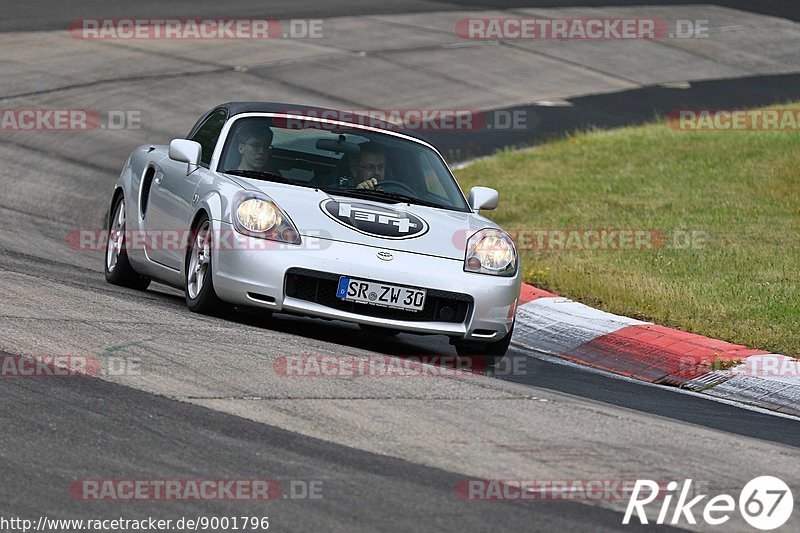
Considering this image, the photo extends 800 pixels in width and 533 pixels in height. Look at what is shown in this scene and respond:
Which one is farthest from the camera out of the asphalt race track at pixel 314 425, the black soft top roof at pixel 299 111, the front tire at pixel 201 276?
the black soft top roof at pixel 299 111

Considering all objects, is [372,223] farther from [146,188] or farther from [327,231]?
[146,188]

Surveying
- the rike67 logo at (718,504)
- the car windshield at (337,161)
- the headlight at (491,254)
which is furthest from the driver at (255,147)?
the rike67 logo at (718,504)

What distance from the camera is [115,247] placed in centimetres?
1051

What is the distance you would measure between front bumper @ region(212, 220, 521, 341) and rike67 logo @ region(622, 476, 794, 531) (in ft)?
9.46

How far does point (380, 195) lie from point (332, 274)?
0.97 m

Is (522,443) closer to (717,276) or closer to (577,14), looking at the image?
(717,276)

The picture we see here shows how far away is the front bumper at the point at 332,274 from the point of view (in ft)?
26.8

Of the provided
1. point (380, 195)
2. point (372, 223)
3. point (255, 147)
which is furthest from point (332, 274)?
point (255, 147)

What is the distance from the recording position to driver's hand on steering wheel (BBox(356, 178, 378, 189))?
909cm

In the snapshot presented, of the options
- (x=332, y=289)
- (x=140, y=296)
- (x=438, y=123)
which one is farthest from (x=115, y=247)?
(x=438, y=123)

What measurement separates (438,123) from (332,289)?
12.1 meters

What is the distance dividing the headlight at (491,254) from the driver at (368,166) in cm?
86

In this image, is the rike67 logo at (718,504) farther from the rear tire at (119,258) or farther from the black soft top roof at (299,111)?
the rear tire at (119,258)

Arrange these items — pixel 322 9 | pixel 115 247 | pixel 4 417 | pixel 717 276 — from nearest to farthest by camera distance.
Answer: pixel 4 417
pixel 115 247
pixel 717 276
pixel 322 9
